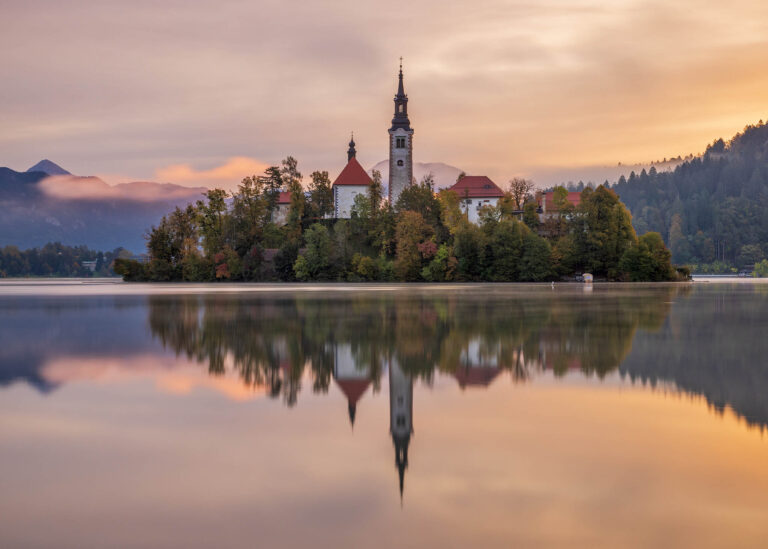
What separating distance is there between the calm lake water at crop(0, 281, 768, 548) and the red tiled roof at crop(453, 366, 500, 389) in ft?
0.21

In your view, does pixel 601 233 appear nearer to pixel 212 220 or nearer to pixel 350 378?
pixel 212 220

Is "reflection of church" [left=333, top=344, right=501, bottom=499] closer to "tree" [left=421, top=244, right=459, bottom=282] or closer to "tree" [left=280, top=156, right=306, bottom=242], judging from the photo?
"tree" [left=421, top=244, right=459, bottom=282]

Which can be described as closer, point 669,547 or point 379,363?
point 669,547

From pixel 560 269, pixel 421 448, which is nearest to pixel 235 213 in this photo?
pixel 560 269

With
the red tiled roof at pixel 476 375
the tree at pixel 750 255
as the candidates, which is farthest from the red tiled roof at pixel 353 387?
the tree at pixel 750 255

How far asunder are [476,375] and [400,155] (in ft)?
352

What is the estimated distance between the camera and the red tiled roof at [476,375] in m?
14.6

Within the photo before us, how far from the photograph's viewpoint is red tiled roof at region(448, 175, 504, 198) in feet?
396

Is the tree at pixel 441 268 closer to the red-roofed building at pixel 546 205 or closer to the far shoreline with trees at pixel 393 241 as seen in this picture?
the far shoreline with trees at pixel 393 241

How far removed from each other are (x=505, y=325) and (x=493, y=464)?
1884cm

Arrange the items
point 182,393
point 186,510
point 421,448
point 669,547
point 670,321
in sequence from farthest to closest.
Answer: point 670,321, point 182,393, point 421,448, point 186,510, point 669,547

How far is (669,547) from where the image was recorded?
6262mm

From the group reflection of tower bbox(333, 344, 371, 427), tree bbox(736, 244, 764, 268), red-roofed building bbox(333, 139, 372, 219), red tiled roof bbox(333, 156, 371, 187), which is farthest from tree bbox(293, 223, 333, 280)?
tree bbox(736, 244, 764, 268)

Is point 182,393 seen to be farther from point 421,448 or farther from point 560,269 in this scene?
point 560,269
